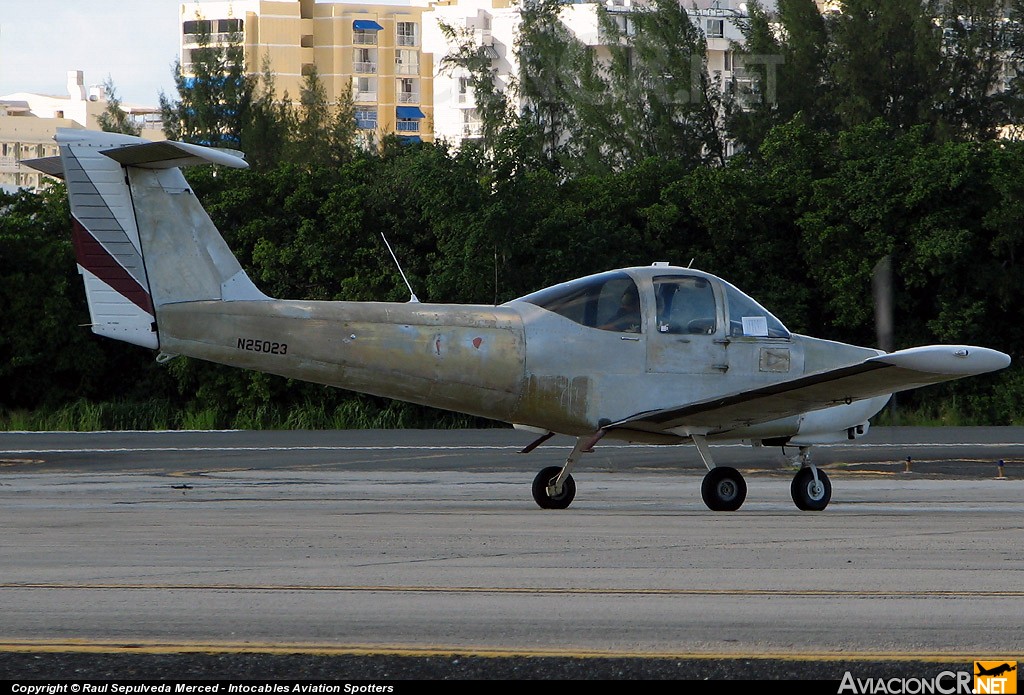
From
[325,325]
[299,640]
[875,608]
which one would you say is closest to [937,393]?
[325,325]

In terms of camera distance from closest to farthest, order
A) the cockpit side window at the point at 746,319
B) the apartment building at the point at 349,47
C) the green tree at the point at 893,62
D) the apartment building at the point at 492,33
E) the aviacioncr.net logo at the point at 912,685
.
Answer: the aviacioncr.net logo at the point at 912,685
the cockpit side window at the point at 746,319
the green tree at the point at 893,62
the apartment building at the point at 492,33
the apartment building at the point at 349,47

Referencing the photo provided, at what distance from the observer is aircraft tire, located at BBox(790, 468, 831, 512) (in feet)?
43.9

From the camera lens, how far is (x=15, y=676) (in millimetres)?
6039

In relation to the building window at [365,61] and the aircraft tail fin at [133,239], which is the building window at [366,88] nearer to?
the building window at [365,61]

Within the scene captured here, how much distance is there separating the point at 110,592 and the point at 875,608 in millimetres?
4579

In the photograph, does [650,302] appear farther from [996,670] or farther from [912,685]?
[912,685]

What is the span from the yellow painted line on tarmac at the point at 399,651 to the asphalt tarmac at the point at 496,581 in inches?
0.8

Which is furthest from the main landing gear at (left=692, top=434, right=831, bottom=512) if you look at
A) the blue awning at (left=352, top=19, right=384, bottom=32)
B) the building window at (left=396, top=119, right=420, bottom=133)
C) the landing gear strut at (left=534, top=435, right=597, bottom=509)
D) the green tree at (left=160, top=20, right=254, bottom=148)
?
the blue awning at (left=352, top=19, right=384, bottom=32)

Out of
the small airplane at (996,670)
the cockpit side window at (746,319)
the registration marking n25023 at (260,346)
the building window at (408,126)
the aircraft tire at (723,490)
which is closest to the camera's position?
the small airplane at (996,670)

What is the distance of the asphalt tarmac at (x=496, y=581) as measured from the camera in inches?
253

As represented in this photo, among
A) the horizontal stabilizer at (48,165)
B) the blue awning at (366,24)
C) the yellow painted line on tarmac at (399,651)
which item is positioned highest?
the blue awning at (366,24)

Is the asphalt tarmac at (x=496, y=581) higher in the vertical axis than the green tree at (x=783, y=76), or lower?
lower

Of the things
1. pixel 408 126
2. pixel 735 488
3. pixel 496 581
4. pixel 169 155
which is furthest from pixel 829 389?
pixel 408 126

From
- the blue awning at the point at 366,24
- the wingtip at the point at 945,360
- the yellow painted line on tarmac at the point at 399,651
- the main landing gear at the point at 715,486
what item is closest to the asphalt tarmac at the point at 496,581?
the yellow painted line on tarmac at the point at 399,651
